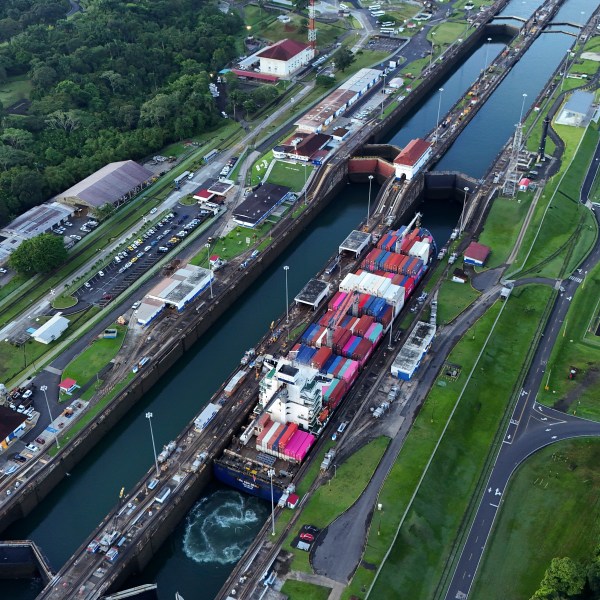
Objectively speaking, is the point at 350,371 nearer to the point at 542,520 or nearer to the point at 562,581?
the point at 542,520

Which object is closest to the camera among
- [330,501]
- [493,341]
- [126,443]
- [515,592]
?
[515,592]

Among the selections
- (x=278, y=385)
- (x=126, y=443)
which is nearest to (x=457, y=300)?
(x=278, y=385)

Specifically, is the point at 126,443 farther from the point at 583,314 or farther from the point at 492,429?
the point at 583,314

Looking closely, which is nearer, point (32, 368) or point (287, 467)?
point (287, 467)

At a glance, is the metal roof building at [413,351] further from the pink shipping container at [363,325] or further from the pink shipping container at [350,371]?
the pink shipping container at [363,325]

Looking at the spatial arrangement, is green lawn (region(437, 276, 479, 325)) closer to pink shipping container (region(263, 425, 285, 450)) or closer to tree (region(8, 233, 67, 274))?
pink shipping container (region(263, 425, 285, 450))

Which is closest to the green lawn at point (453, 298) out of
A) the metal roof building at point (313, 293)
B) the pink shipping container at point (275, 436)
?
the metal roof building at point (313, 293)
